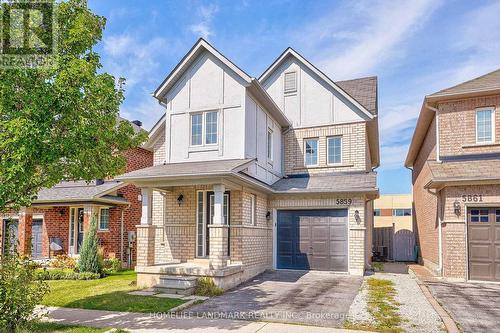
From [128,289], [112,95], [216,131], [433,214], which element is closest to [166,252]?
[128,289]

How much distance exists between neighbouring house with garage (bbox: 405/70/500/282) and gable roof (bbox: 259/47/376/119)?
2.49m

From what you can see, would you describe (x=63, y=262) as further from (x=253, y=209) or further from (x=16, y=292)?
(x=16, y=292)

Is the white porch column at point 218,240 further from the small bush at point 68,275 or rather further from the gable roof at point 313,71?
the gable roof at point 313,71

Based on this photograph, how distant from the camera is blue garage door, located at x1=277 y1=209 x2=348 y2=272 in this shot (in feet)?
48.2

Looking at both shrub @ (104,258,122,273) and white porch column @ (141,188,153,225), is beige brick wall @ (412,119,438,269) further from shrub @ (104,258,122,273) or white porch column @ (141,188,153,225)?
shrub @ (104,258,122,273)

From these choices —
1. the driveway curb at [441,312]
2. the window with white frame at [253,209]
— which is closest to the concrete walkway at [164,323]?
the driveway curb at [441,312]

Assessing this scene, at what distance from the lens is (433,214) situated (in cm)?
1595

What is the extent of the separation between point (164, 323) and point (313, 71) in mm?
12967

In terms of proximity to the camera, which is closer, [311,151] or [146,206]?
[146,206]

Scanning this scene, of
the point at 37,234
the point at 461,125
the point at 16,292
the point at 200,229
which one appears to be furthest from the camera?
the point at 37,234

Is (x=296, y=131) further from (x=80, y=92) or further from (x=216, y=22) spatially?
(x=80, y=92)

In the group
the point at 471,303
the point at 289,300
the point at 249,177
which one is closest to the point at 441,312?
the point at 471,303

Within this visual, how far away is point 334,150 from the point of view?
54.2ft

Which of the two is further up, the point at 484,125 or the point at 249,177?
the point at 484,125
